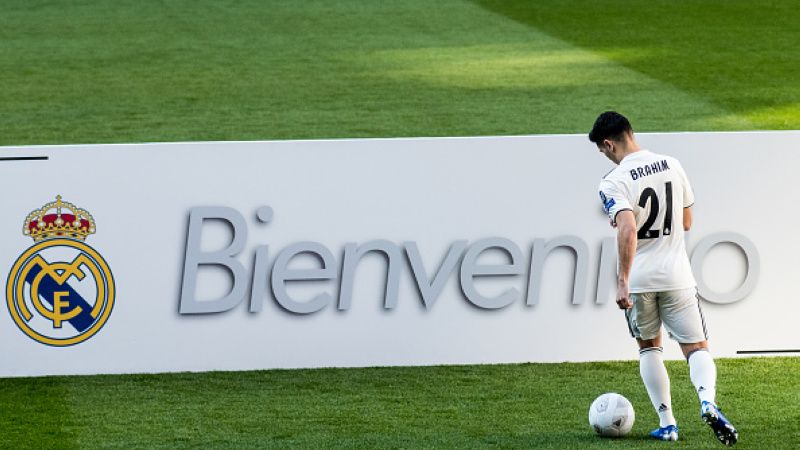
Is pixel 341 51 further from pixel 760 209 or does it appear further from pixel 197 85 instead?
pixel 760 209

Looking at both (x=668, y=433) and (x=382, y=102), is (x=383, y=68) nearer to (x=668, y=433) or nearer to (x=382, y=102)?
(x=382, y=102)

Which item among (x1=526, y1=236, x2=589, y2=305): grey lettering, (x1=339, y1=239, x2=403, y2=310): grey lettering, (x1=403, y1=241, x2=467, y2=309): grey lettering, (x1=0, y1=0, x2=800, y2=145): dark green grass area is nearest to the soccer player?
(x1=526, y1=236, x2=589, y2=305): grey lettering

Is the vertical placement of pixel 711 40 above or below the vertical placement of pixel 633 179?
above

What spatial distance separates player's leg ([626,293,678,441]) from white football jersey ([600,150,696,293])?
0.12 metres

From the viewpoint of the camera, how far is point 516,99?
17.3 meters

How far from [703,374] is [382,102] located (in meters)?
10.3

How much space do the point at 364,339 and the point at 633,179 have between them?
2.42 m

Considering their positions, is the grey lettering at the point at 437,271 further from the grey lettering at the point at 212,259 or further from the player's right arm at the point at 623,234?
the player's right arm at the point at 623,234

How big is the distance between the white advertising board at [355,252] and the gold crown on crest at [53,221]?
1cm

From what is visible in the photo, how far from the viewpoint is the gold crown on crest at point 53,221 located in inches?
343

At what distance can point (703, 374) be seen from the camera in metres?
7.25

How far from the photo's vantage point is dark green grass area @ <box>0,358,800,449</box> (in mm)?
7574

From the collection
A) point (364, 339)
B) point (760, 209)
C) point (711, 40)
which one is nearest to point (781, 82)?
point (711, 40)

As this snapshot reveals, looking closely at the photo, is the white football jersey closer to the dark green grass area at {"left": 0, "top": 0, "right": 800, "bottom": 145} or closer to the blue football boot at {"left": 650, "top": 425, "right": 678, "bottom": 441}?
the blue football boot at {"left": 650, "top": 425, "right": 678, "bottom": 441}
